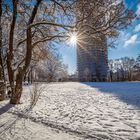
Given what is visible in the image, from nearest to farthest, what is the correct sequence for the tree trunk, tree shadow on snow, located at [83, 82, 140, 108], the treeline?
tree shadow on snow, located at [83, 82, 140, 108]
the tree trunk
the treeline

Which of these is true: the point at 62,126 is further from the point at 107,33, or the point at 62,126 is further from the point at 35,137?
the point at 107,33

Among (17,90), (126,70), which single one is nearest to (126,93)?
(17,90)

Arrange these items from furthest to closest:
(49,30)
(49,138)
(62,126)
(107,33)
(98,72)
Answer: (98,72), (49,30), (107,33), (62,126), (49,138)

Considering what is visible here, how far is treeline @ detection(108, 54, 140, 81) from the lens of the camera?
5737 cm

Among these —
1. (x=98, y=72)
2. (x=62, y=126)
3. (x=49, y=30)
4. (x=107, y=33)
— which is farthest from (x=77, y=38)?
(x=98, y=72)

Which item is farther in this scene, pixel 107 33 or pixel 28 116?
pixel 107 33

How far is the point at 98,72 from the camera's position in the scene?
60969 mm

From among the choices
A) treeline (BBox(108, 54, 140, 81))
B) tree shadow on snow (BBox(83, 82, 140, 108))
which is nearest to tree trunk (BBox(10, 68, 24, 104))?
tree shadow on snow (BBox(83, 82, 140, 108))

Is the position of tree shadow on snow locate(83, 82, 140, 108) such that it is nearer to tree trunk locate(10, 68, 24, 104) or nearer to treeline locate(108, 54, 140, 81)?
tree trunk locate(10, 68, 24, 104)

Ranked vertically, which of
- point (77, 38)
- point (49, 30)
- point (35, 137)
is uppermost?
point (49, 30)

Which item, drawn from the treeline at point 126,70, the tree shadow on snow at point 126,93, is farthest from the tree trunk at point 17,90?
the treeline at point 126,70

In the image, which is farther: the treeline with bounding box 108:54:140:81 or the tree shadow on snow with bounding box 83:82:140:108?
the treeline with bounding box 108:54:140:81

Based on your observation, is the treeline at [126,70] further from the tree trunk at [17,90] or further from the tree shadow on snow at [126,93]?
the tree trunk at [17,90]

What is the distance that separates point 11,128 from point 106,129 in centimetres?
249
